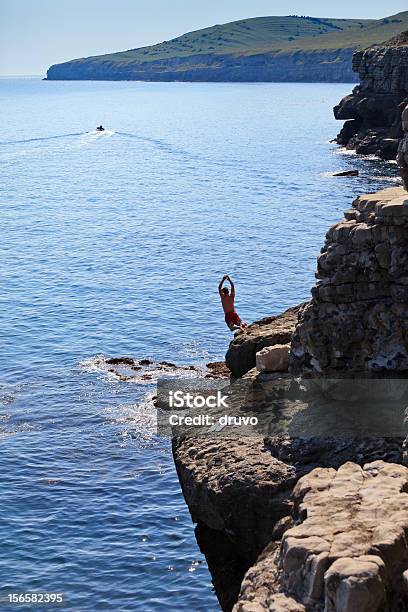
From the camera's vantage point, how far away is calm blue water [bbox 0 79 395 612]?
96.9 ft

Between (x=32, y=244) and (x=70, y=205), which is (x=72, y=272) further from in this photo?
(x=70, y=205)

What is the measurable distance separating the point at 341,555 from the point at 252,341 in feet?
60.5

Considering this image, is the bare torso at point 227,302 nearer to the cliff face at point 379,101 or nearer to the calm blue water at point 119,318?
the calm blue water at point 119,318

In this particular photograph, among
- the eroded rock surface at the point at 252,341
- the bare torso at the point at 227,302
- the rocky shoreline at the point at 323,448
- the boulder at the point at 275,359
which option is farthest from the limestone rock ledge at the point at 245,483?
the bare torso at the point at 227,302

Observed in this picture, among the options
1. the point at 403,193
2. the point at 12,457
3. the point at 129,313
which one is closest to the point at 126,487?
the point at 12,457

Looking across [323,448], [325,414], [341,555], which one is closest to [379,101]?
[325,414]

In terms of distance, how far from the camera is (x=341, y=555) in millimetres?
17812

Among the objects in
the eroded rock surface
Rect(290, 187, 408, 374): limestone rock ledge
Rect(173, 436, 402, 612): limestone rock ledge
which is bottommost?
Rect(173, 436, 402, 612): limestone rock ledge

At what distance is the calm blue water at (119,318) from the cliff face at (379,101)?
4.51 m

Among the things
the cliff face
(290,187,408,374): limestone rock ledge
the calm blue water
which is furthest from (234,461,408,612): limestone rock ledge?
the cliff face

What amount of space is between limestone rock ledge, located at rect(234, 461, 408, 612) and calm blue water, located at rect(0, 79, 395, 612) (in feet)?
25.8

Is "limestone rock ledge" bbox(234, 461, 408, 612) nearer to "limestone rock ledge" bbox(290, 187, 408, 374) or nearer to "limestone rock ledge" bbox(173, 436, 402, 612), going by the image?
"limestone rock ledge" bbox(173, 436, 402, 612)

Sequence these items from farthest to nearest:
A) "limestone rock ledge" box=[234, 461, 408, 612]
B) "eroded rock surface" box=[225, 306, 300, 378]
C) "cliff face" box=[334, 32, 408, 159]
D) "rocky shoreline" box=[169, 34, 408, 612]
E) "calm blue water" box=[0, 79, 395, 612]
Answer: "cliff face" box=[334, 32, 408, 159] < "eroded rock surface" box=[225, 306, 300, 378] < "calm blue water" box=[0, 79, 395, 612] < "rocky shoreline" box=[169, 34, 408, 612] < "limestone rock ledge" box=[234, 461, 408, 612]

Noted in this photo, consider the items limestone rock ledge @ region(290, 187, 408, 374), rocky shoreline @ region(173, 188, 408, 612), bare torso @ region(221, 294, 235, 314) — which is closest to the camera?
rocky shoreline @ region(173, 188, 408, 612)
